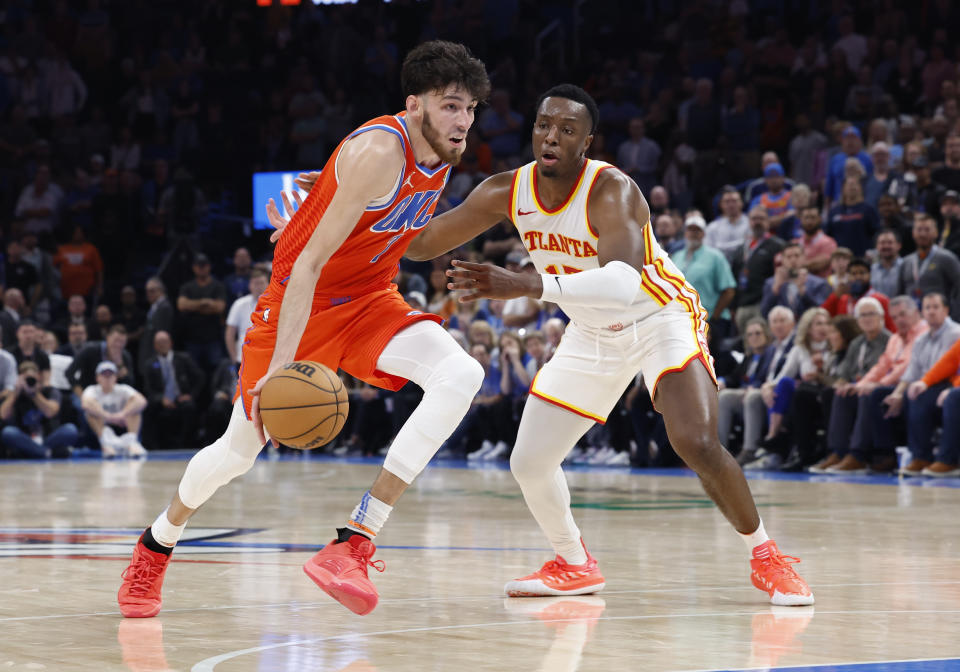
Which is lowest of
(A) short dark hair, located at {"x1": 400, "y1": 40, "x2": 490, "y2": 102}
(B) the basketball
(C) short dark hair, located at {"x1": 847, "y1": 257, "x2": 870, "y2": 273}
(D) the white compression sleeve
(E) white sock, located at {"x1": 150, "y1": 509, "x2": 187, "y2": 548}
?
(E) white sock, located at {"x1": 150, "y1": 509, "x2": 187, "y2": 548}

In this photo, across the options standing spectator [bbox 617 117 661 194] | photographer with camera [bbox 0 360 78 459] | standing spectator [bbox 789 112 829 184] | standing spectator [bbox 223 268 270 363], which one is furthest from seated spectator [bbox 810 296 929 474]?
photographer with camera [bbox 0 360 78 459]

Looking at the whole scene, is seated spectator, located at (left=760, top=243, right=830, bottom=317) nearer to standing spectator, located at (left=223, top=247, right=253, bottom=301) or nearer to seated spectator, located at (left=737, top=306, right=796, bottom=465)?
seated spectator, located at (left=737, top=306, right=796, bottom=465)

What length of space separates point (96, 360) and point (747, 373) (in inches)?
301

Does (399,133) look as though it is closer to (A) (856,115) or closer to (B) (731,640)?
(B) (731,640)

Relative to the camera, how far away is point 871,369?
11945mm

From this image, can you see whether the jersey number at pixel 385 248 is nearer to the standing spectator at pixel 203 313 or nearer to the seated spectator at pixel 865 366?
the seated spectator at pixel 865 366

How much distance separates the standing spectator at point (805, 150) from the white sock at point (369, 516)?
11603 mm

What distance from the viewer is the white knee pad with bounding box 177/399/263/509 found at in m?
4.84

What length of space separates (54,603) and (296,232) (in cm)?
160

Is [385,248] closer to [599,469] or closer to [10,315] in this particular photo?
[599,469]

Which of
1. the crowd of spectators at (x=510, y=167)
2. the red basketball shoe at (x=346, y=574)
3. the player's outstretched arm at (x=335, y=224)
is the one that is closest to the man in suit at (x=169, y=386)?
the crowd of spectators at (x=510, y=167)

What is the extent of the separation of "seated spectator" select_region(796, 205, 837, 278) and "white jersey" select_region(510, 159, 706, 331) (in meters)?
8.11

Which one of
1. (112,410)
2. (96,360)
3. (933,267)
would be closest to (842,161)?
(933,267)

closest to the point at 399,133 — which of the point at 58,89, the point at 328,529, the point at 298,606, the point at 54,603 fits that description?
the point at 298,606
